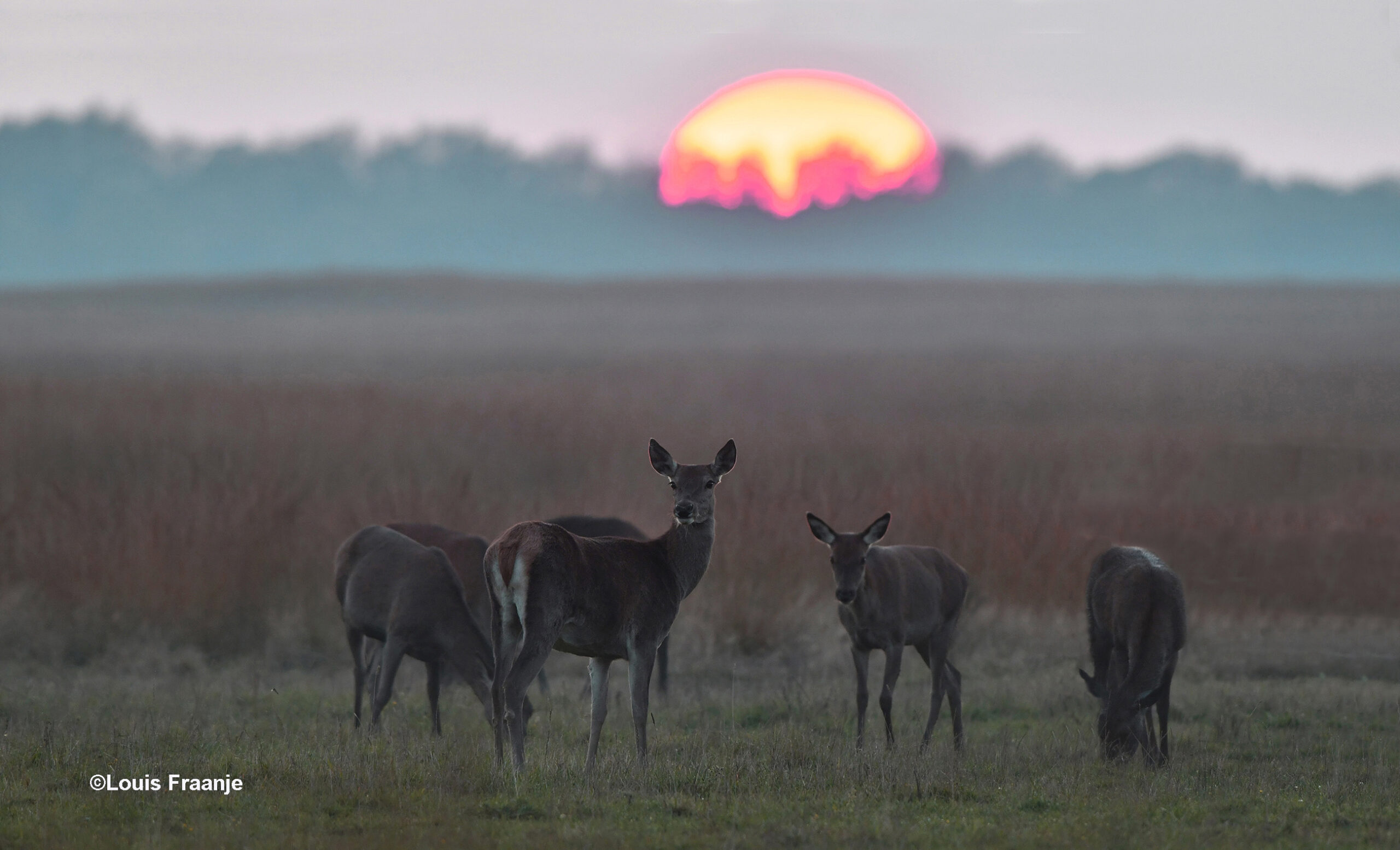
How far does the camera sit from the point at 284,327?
64.4 meters

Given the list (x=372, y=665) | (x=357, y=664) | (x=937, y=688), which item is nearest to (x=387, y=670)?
(x=357, y=664)

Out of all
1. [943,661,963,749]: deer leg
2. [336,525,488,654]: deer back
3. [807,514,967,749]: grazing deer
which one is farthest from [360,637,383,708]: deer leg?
[943,661,963,749]: deer leg

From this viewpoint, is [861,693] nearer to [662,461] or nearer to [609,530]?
[662,461]

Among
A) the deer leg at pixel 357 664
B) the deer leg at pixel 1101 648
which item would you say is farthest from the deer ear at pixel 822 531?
the deer leg at pixel 357 664

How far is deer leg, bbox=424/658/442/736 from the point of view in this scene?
12039mm

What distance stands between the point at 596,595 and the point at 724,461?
157 cm

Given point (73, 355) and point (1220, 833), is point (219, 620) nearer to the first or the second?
point (1220, 833)

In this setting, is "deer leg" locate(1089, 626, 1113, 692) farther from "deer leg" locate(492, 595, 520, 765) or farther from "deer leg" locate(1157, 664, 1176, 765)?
"deer leg" locate(492, 595, 520, 765)

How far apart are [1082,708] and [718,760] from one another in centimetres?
461

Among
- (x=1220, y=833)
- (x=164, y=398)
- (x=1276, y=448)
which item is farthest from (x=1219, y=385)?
(x=1220, y=833)

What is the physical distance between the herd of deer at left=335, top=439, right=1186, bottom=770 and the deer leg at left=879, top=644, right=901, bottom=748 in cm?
2

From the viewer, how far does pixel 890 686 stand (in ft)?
39.0

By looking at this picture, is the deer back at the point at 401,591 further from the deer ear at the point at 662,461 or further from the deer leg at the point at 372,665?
the deer ear at the point at 662,461

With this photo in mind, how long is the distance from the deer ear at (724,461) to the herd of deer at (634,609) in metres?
0.01
